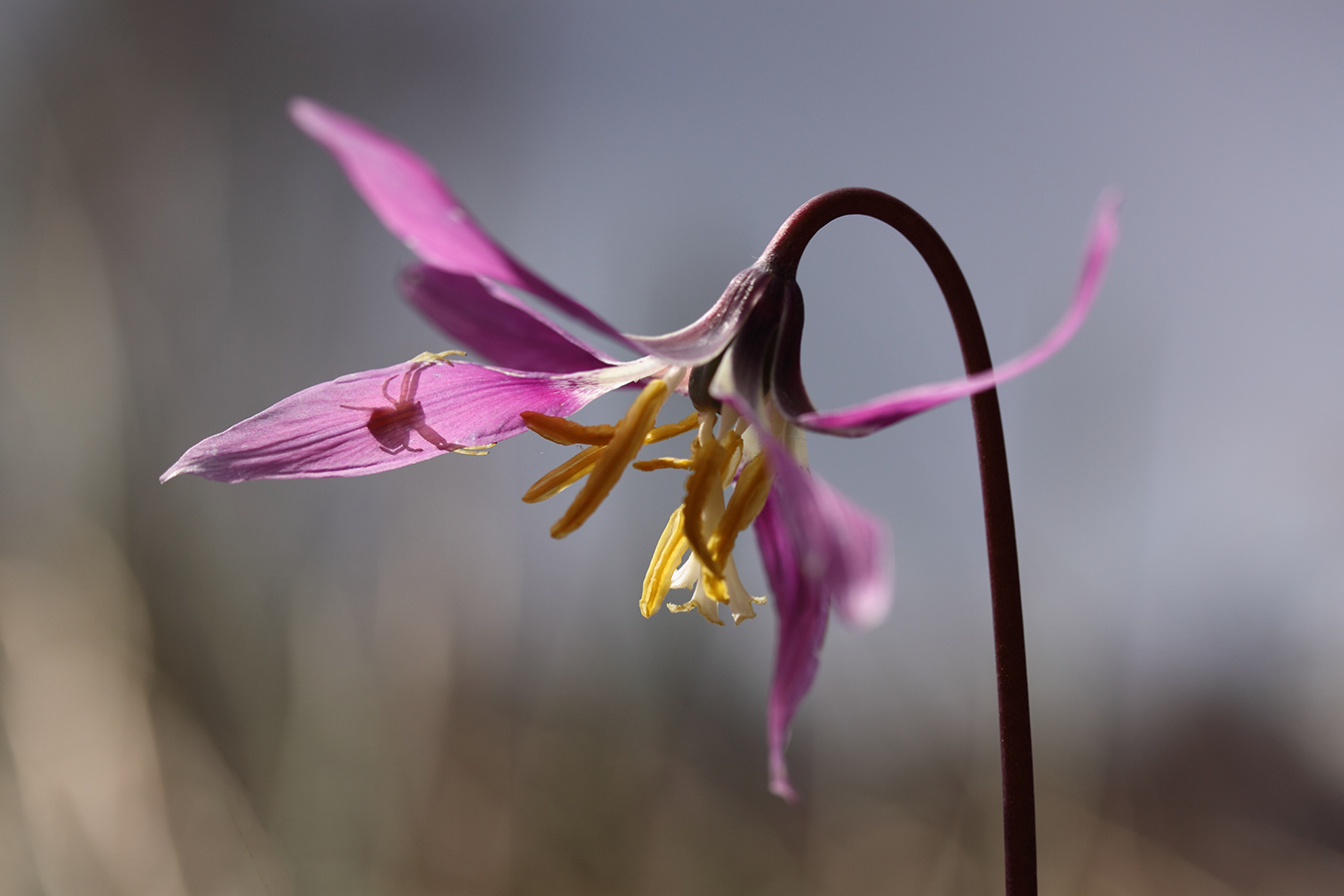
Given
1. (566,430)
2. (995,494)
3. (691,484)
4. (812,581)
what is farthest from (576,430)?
Result: (995,494)

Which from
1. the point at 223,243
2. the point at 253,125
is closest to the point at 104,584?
the point at 223,243

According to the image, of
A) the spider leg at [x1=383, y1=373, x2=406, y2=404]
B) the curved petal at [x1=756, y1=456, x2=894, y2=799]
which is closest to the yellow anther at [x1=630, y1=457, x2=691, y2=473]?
the curved petal at [x1=756, y1=456, x2=894, y2=799]

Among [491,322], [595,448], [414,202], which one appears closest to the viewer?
[414,202]

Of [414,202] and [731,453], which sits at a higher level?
[414,202]

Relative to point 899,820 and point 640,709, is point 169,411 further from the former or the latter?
point 899,820

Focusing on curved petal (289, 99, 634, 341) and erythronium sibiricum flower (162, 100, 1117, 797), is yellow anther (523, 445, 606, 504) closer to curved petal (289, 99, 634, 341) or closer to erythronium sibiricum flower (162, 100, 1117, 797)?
erythronium sibiricum flower (162, 100, 1117, 797)

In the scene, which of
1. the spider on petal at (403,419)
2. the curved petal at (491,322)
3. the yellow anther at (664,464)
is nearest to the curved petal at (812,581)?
the yellow anther at (664,464)

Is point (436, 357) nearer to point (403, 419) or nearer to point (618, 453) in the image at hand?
point (403, 419)

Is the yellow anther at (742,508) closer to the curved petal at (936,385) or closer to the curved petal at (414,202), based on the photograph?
the curved petal at (936,385)
